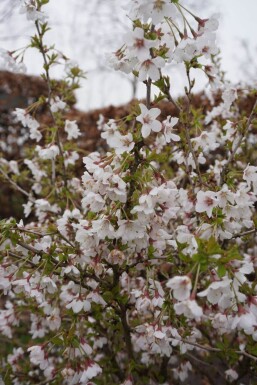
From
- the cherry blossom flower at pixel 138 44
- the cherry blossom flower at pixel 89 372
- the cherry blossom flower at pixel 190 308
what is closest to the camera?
the cherry blossom flower at pixel 190 308

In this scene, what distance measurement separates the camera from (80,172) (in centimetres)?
512

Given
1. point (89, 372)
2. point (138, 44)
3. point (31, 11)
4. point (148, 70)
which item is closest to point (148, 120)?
point (148, 70)

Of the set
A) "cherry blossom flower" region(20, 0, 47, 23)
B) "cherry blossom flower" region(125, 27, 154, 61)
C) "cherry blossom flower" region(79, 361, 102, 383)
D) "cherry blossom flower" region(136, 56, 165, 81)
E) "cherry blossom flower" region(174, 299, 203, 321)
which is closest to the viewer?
"cherry blossom flower" region(174, 299, 203, 321)

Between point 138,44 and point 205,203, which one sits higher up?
point 138,44

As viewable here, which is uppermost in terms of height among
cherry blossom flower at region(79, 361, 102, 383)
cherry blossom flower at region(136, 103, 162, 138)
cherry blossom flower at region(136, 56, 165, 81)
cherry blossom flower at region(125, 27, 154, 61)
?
cherry blossom flower at region(125, 27, 154, 61)

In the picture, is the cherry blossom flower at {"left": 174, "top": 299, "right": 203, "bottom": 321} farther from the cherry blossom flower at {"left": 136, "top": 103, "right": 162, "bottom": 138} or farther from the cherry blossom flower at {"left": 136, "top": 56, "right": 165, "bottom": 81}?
the cherry blossom flower at {"left": 136, "top": 56, "right": 165, "bottom": 81}

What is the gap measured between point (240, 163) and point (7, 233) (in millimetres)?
1994

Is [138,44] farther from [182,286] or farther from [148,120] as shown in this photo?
[182,286]

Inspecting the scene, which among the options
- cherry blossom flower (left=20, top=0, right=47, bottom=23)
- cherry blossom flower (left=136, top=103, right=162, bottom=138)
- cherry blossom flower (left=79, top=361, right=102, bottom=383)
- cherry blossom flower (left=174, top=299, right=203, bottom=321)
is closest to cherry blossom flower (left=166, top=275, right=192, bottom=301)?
cherry blossom flower (left=174, top=299, right=203, bottom=321)

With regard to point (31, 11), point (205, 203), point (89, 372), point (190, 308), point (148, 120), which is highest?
point (31, 11)

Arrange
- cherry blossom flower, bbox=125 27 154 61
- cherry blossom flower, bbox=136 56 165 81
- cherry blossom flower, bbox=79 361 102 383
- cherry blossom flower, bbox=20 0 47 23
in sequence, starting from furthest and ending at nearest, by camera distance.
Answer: cherry blossom flower, bbox=20 0 47 23, cherry blossom flower, bbox=79 361 102 383, cherry blossom flower, bbox=136 56 165 81, cherry blossom flower, bbox=125 27 154 61

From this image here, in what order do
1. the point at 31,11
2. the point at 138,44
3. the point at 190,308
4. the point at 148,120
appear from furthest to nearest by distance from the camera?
the point at 31,11 → the point at 148,120 → the point at 138,44 → the point at 190,308

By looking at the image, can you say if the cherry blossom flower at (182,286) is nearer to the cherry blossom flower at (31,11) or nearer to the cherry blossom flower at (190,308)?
the cherry blossom flower at (190,308)

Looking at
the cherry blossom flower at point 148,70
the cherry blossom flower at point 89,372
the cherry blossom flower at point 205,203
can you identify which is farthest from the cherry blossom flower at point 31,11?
the cherry blossom flower at point 89,372
